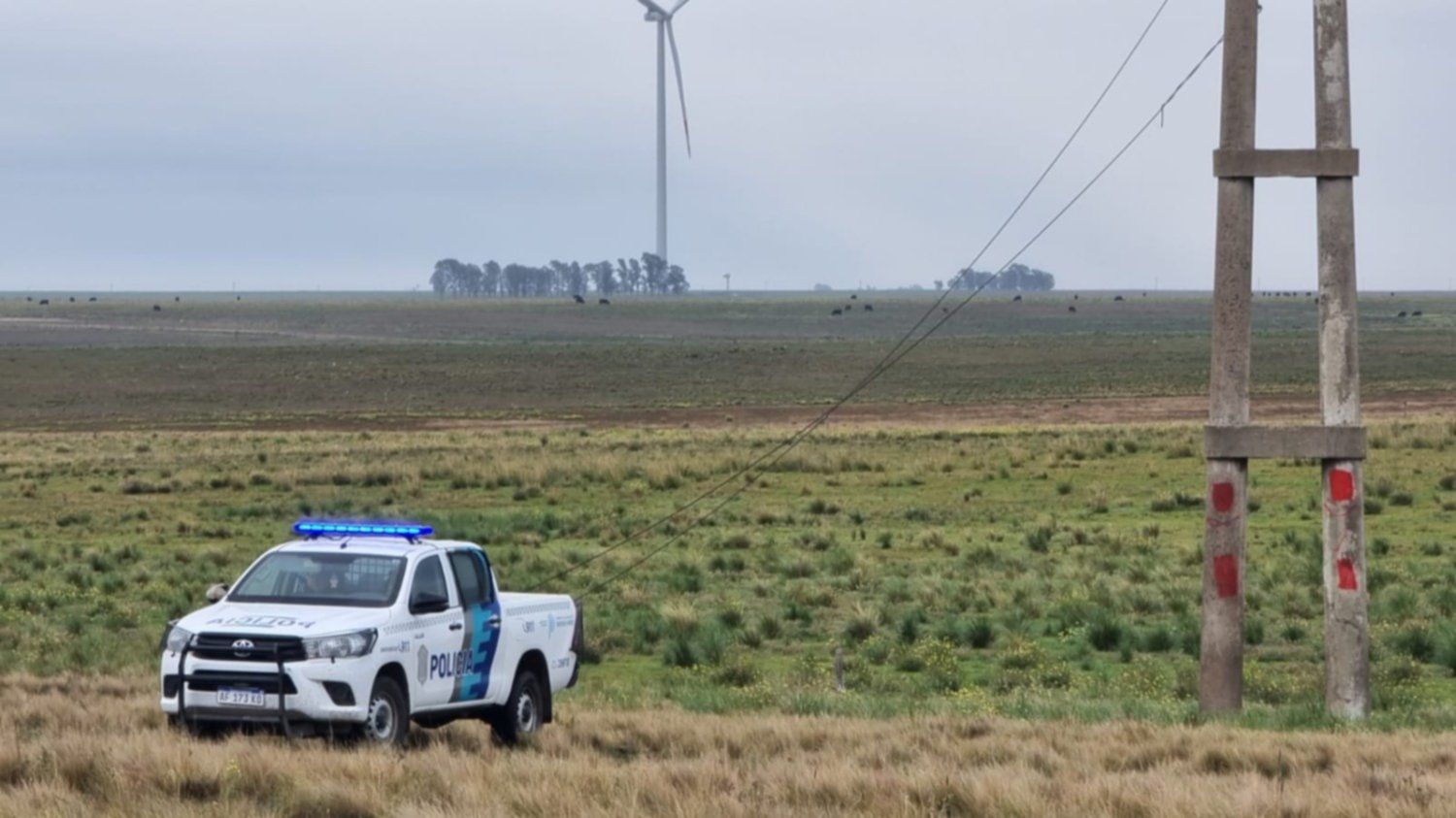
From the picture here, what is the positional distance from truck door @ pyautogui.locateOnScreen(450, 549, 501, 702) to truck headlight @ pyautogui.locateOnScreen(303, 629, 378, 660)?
1.30 m

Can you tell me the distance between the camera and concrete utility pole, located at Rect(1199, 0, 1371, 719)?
1584 centimetres

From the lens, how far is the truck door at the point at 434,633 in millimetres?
15461

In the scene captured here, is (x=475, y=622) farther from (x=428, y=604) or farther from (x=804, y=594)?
(x=804, y=594)

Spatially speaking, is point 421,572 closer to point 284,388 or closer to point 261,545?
point 261,545

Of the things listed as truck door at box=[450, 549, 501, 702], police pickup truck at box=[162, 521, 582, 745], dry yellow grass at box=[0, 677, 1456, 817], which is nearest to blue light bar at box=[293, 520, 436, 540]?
police pickup truck at box=[162, 521, 582, 745]

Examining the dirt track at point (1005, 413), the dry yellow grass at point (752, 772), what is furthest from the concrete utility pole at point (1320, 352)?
the dirt track at point (1005, 413)

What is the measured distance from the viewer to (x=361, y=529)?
16.1 metres

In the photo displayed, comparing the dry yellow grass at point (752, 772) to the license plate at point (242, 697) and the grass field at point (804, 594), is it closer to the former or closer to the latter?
the grass field at point (804, 594)

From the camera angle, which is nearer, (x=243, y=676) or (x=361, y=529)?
(x=243, y=676)

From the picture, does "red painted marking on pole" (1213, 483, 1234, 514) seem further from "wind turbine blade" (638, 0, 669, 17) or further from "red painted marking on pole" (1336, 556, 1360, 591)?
"wind turbine blade" (638, 0, 669, 17)

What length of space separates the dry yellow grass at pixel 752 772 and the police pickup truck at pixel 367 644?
0.31 m

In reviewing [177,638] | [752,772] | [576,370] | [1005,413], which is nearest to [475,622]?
[177,638]

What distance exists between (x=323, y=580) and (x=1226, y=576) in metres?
7.06

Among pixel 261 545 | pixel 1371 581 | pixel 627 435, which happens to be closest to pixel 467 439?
pixel 627 435
